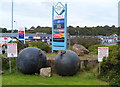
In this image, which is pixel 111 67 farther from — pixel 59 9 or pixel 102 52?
pixel 59 9

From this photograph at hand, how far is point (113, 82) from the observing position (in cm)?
746

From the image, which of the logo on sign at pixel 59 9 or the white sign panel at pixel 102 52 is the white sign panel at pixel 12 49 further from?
the logo on sign at pixel 59 9

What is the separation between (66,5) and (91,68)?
10255 millimetres

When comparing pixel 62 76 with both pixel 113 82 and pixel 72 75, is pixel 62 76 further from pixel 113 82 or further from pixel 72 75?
pixel 113 82

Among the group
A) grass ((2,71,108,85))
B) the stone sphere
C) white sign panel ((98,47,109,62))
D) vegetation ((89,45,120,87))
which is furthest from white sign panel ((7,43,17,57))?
vegetation ((89,45,120,87))

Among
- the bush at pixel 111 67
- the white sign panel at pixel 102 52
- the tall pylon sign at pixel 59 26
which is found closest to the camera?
the bush at pixel 111 67

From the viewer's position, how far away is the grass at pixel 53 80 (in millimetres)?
7895

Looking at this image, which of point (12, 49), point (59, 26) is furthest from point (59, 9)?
point (12, 49)

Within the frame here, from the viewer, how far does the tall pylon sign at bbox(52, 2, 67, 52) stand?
62.7 feet

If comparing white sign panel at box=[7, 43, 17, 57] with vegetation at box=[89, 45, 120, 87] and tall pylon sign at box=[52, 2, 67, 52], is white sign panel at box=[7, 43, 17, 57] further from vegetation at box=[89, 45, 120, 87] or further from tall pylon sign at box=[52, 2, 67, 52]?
tall pylon sign at box=[52, 2, 67, 52]

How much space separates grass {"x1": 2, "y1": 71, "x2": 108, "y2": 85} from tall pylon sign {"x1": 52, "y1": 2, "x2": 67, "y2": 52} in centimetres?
938

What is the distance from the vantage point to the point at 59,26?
772 inches

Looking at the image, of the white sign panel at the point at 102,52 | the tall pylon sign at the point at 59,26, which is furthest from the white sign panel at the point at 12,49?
the tall pylon sign at the point at 59,26

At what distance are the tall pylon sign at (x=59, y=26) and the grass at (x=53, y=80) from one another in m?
9.38
